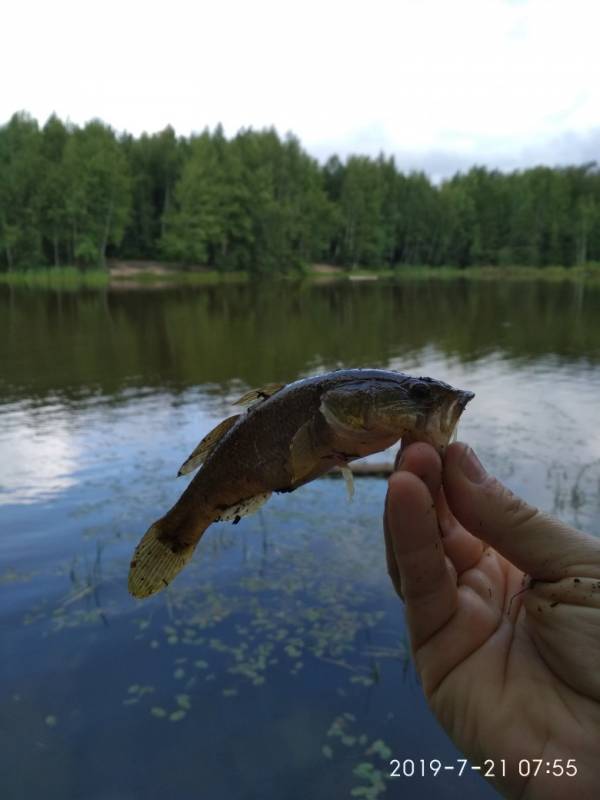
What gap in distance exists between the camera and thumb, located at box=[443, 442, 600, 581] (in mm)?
2549

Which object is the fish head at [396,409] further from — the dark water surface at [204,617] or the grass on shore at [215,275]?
the grass on shore at [215,275]

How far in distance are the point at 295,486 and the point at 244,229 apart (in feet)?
303

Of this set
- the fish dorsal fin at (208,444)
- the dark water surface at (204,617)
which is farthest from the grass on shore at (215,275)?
the fish dorsal fin at (208,444)

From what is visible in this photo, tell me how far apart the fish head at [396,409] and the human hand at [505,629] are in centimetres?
10

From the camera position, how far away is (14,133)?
85.0 metres

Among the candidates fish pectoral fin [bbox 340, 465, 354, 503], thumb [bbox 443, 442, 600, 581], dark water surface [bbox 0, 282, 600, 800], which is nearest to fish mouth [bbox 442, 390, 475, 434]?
thumb [bbox 443, 442, 600, 581]

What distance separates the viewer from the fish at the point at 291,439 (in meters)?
2.65

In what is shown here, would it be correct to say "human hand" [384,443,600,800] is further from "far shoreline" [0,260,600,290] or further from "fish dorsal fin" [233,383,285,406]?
"far shoreline" [0,260,600,290]

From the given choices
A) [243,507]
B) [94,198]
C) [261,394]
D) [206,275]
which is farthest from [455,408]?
[206,275]

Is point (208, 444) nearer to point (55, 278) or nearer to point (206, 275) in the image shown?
point (55, 278)

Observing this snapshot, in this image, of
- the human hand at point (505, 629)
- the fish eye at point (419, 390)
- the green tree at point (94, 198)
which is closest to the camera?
the human hand at point (505, 629)

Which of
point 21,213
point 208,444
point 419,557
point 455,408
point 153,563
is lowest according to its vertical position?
point 153,563

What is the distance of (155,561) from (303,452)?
35.0 inches

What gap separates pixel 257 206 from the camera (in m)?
92.2
